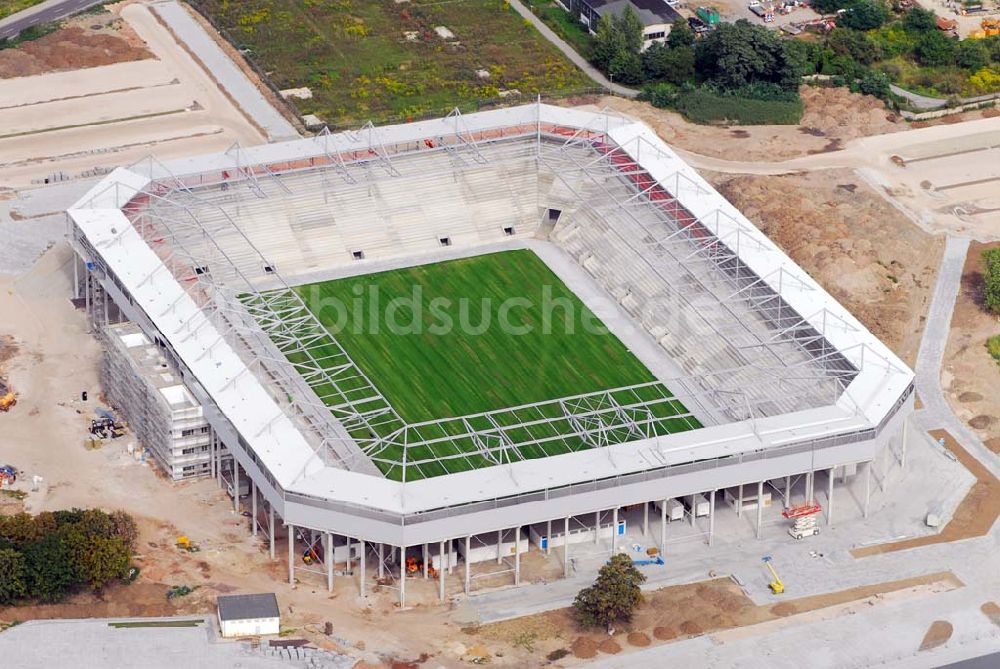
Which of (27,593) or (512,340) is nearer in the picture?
(27,593)

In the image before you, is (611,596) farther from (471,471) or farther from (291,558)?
(291,558)

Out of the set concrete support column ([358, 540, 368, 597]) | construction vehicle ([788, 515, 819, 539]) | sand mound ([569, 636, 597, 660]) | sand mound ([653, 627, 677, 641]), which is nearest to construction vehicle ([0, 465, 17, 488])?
concrete support column ([358, 540, 368, 597])

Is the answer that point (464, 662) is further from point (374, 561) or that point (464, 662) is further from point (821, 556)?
point (821, 556)

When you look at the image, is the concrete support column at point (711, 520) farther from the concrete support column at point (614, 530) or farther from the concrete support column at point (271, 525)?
the concrete support column at point (271, 525)

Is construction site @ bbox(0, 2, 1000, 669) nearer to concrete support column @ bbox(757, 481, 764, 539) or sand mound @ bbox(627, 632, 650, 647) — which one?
sand mound @ bbox(627, 632, 650, 647)

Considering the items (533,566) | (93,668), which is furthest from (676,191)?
(93,668)

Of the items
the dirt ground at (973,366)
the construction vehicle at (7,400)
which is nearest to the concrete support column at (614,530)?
the dirt ground at (973,366)
